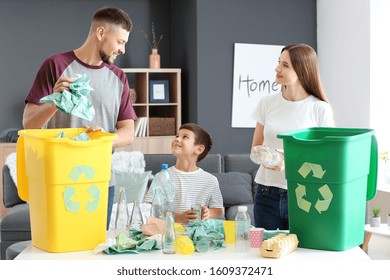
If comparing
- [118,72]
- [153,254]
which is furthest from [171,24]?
[153,254]

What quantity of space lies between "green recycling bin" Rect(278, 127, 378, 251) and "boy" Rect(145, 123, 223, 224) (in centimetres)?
104

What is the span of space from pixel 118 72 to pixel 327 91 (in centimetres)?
427

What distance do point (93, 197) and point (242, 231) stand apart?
1.58ft

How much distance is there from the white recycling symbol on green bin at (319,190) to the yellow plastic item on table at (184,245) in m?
0.37

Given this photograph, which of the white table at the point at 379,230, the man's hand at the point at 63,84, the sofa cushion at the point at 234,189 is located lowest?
the white table at the point at 379,230

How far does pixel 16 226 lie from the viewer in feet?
17.4

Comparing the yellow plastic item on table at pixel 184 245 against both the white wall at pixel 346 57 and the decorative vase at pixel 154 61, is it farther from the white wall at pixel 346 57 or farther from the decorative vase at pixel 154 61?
the decorative vase at pixel 154 61

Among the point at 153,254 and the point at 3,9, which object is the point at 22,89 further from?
the point at 153,254

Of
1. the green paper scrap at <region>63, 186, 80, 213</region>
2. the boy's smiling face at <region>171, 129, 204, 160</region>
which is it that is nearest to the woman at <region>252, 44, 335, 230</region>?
the boy's smiling face at <region>171, 129, 204, 160</region>

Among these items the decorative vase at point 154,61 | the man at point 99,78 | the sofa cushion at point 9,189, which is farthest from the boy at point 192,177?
the decorative vase at point 154,61

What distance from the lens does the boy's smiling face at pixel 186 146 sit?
3473mm

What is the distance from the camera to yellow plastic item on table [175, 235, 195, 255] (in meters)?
2.28

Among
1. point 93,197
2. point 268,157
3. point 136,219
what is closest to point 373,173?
point 268,157

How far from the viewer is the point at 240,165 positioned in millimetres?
6078
